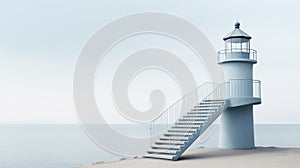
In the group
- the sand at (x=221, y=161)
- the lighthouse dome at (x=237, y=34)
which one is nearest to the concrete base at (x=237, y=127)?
the sand at (x=221, y=161)

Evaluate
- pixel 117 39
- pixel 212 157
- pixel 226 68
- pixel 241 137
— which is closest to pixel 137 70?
pixel 117 39

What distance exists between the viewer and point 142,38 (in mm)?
20812

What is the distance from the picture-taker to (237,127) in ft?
51.1

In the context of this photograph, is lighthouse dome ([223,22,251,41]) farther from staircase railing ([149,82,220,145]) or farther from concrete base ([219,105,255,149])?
concrete base ([219,105,255,149])

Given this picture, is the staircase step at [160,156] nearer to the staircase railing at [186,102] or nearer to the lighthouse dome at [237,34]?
the staircase railing at [186,102]

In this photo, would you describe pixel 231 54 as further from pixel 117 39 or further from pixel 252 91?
pixel 117 39

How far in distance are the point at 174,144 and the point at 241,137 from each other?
4.37 m

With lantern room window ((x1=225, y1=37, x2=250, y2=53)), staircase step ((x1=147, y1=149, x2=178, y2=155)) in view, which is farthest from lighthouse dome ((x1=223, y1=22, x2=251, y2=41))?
staircase step ((x1=147, y1=149, x2=178, y2=155))

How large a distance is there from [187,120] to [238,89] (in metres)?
2.87

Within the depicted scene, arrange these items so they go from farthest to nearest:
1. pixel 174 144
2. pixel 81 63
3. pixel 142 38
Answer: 1. pixel 142 38
2. pixel 81 63
3. pixel 174 144

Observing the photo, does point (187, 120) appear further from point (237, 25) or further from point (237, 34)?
point (237, 25)

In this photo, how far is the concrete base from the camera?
15555mm

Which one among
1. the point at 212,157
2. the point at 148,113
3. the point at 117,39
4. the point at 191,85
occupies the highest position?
the point at 117,39

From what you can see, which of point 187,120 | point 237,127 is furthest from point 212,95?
point 187,120
